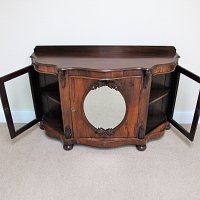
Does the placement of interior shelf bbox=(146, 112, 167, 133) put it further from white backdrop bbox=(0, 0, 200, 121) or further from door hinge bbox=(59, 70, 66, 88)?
door hinge bbox=(59, 70, 66, 88)

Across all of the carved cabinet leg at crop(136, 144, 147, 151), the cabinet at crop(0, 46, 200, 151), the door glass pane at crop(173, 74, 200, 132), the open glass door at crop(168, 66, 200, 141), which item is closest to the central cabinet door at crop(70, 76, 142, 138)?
the cabinet at crop(0, 46, 200, 151)

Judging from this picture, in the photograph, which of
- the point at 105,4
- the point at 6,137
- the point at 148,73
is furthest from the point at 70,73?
the point at 6,137

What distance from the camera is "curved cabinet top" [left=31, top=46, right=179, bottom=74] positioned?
1379mm

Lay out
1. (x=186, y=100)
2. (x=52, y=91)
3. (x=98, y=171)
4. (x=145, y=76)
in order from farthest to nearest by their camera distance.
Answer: (x=186, y=100) < (x=52, y=91) < (x=98, y=171) < (x=145, y=76)

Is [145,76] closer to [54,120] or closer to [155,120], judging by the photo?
[155,120]

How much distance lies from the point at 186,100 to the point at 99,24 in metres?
0.95

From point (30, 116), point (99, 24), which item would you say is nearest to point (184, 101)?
point (99, 24)

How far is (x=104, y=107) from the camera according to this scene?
1.51 m

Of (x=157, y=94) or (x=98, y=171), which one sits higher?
(x=157, y=94)

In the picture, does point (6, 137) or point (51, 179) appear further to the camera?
point (6, 137)

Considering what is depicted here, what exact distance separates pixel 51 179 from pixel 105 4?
1.22 meters

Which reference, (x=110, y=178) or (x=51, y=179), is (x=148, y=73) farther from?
(x=51, y=179)

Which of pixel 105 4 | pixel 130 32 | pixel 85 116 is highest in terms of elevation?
pixel 105 4

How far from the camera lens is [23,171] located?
1.48 metres
